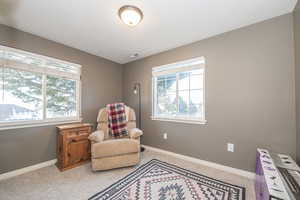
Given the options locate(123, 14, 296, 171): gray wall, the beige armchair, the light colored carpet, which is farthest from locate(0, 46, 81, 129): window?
locate(123, 14, 296, 171): gray wall

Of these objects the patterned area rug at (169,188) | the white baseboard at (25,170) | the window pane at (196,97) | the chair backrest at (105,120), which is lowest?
the patterned area rug at (169,188)

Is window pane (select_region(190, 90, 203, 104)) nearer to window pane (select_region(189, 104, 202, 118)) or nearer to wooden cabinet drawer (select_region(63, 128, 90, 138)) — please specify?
window pane (select_region(189, 104, 202, 118))

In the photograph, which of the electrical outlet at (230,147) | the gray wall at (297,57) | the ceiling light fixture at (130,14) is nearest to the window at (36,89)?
the ceiling light fixture at (130,14)

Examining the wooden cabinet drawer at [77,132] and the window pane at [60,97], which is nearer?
the wooden cabinet drawer at [77,132]

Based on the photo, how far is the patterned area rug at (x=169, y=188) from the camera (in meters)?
1.48

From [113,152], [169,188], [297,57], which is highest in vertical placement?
[297,57]

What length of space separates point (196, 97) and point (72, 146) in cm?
242

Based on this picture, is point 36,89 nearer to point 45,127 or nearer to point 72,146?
point 45,127

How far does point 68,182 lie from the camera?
68.7 inches

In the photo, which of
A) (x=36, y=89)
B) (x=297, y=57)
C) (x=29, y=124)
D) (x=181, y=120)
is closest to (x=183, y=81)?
(x=181, y=120)

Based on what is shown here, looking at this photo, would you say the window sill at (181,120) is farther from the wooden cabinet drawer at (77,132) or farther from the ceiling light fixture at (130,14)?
the ceiling light fixture at (130,14)

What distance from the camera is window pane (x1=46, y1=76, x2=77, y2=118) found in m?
2.32

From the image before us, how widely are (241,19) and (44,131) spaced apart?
3.56 m

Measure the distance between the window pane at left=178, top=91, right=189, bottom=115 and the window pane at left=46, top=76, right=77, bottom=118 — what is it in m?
2.22
